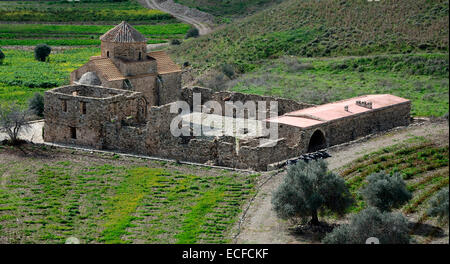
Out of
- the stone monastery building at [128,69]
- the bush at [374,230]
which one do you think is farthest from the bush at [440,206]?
the stone monastery building at [128,69]

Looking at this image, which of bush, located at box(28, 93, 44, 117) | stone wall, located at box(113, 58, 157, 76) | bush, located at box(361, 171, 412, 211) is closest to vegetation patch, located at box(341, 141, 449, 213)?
bush, located at box(361, 171, 412, 211)

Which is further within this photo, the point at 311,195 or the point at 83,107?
the point at 83,107

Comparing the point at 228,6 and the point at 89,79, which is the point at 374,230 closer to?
the point at 89,79

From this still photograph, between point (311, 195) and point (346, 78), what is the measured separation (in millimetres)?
26736

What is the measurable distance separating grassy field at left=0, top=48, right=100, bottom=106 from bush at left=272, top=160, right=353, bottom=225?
26.5 m

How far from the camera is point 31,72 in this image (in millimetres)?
62219

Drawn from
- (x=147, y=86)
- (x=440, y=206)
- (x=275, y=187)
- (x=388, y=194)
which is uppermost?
(x=147, y=86)

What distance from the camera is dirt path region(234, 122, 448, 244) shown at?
87.3 ft

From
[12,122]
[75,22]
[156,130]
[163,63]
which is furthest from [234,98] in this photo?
[75,22]

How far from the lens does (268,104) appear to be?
144ft

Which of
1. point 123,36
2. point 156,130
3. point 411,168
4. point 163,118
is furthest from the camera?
point 123,36

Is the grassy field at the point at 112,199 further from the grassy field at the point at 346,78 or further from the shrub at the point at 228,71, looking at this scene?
the shrub at the point at 228,71

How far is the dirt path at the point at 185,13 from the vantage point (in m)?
88.8

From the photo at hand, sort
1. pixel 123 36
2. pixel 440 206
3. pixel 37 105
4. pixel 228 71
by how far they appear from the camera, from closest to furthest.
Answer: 1. pixel 440 206
2. pixel 123 36
3. pixel 37 105
4. pixel 228 71
